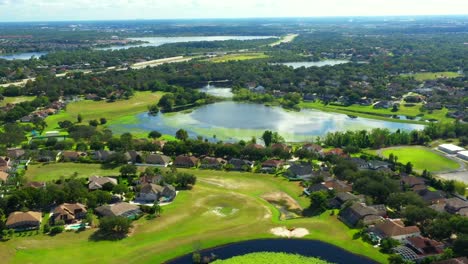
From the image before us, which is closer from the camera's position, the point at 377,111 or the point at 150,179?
the point at 150,179

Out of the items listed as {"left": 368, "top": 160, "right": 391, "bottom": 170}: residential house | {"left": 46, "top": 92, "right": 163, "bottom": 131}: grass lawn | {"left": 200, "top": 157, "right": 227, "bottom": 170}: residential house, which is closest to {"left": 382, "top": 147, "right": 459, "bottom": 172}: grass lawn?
{"left": 368, "top": 160, "right": 391, "bottom": 170}: residential house

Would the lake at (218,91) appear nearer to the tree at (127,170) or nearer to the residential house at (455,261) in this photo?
the tree at (127,170)

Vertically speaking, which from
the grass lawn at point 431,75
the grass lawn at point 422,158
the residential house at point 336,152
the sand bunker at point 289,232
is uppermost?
the grass lawn at point 431,75

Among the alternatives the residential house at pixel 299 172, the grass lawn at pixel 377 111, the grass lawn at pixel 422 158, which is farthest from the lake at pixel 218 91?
the residential house at pixel 299 172

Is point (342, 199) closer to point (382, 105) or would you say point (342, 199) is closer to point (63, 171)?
point (63, 171)

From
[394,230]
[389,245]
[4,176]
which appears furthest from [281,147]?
[4,176]

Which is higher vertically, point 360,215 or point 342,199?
point 360,215
